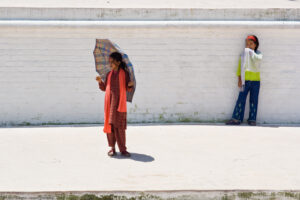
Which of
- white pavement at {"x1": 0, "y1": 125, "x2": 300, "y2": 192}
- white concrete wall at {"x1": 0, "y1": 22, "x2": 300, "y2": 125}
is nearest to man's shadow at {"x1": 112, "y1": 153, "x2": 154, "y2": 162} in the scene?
white pavement at {"x1": 0, "y1": 125, "x2": 300, "y2": 192}

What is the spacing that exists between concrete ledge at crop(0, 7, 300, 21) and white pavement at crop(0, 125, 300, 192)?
2356mm

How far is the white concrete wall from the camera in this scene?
10.8 m

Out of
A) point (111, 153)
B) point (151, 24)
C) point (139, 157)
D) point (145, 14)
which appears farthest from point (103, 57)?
point (145, 14)

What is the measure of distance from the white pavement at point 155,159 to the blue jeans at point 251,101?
1.18ft

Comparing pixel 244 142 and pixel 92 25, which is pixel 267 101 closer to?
pixel 244 142

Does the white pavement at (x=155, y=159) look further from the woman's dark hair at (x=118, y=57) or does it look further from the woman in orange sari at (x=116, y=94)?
the woman's dark hair at (x=118, y=57)

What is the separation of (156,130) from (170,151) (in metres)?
2.06

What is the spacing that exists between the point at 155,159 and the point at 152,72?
358 cm

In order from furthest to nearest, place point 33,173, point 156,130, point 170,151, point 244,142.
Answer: point 156,130
point 244,142
point 170,151
point 33,173

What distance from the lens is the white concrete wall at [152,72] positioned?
10.8 metres

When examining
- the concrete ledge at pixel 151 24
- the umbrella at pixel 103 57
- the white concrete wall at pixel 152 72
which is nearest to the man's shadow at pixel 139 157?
the umbrella at pixel 103 57

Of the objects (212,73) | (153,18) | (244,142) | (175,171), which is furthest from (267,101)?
(175,171)

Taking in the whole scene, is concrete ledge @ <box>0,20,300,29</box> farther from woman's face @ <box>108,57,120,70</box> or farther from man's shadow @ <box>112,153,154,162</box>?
man's shadow @ <box>112,153,154,162</box>

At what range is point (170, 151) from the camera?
8.44 m
